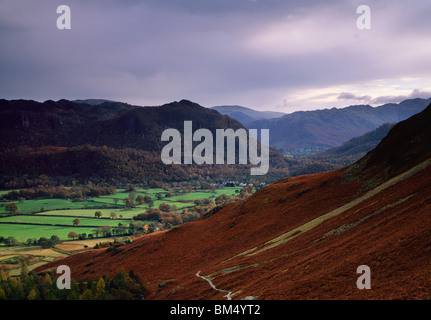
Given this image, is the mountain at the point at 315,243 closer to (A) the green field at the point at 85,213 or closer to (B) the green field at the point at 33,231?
(B) the green field at the point at 33,231

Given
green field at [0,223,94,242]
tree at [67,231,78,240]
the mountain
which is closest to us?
the mountain

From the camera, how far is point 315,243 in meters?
43.4

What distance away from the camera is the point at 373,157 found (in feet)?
236

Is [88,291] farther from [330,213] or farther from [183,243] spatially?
[330,213]

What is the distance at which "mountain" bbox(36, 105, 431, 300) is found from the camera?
27.7 m

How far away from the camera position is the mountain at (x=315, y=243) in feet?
90.9

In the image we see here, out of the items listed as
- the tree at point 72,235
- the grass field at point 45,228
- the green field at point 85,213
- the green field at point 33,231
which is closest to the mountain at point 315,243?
the grass field at point 45,228

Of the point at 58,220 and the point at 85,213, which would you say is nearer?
the point at 58,220

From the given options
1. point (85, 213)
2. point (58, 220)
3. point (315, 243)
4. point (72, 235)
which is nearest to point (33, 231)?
point (58, 220)

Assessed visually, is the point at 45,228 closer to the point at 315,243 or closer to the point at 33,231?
the point at 33,231

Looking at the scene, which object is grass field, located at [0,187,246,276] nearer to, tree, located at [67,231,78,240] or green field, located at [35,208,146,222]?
green field, located at [35,208,146,222]

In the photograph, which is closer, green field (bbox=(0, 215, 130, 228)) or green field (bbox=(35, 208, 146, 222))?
green field (bbox=(0, 215, 130, 228))

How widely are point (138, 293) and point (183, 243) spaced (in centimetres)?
2990

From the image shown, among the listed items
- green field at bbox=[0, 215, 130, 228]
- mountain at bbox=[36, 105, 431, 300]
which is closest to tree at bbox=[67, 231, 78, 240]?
green field at bbox=[0, 215, 130, 228]
